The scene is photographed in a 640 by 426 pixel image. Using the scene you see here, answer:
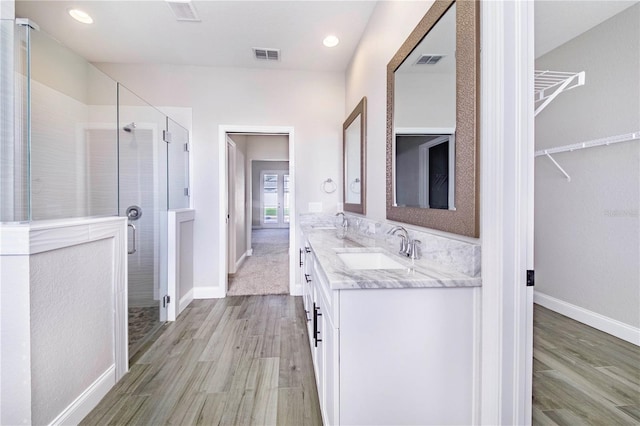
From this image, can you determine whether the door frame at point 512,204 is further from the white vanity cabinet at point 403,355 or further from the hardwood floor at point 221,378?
the hardwood floor at point 221,378

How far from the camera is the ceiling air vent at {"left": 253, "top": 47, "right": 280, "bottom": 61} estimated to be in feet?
9.89

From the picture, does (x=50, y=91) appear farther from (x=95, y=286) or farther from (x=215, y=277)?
(x=215, y=277)

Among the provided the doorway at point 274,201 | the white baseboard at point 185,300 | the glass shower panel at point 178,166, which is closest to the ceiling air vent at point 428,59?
the glass shower panel at point 178,166

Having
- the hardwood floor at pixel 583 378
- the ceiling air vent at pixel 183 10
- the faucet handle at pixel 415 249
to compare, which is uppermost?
the ceiling air vent at pixel 183 10

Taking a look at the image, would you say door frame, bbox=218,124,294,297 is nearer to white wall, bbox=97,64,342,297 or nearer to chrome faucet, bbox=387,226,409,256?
white wall, bbox=97,64,342,297

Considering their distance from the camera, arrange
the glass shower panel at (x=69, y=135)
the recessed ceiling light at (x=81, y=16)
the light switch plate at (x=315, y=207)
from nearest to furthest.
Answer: the glass shower panel at (x=69, y=135), the recessed ceiling light at (x=81, y=16), the light switch plate at (x=315, y=207)

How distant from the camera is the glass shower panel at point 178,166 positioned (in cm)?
296

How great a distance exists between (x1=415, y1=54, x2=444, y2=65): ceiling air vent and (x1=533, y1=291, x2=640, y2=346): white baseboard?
2649 millimetres

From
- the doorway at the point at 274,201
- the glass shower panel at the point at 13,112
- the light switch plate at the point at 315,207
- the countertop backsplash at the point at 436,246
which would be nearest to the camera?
the countertop backsplash at the point at 436,246

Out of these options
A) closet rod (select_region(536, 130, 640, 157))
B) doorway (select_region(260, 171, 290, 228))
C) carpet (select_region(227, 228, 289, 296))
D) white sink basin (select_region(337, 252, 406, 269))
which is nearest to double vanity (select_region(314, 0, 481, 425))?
white sink basin (select_region(337, 252, 406, 269))

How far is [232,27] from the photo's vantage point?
2.62 m

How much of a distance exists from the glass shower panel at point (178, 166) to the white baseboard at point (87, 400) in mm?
1630

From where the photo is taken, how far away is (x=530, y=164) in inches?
40.1

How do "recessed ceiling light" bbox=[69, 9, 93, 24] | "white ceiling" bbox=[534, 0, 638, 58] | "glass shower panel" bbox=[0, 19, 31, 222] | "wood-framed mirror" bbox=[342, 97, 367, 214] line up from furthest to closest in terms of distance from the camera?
"wood-framed mirror" bbox=[342, 97, 367, 214] → "recessed ceiling light" bbox=[69, 9, 93, 24] → "white ceiling" bbox=[534, 0, 638, 58] → "glass shower panel" bbox=[0, 19, 31, 222]
